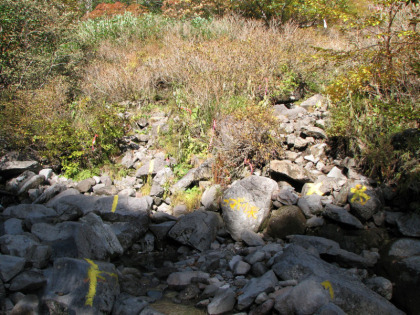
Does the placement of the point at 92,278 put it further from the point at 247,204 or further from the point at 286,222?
the point at 286,222

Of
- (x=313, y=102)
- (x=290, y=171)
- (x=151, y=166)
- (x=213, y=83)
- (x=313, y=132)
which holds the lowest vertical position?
(x=151, y=166)

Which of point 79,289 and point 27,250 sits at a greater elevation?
point 27,250

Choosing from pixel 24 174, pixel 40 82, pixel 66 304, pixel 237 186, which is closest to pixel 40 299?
pixel 66 304

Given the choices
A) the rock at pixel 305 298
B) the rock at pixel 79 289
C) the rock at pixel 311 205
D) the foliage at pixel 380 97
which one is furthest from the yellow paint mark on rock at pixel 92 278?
the foliage at pixel 380 97

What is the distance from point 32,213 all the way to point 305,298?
13.1 feet

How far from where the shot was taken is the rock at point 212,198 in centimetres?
546

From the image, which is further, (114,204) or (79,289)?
(114,204)

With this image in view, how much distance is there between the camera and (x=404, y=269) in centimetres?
389

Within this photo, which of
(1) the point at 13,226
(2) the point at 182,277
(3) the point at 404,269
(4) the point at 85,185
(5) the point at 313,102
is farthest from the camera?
(5) the point at 313,102

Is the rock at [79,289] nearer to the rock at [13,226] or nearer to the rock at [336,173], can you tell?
the rock at [13,226]

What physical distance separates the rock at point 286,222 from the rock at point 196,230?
876mm

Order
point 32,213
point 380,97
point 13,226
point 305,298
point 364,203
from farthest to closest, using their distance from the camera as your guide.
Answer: point 380,97 < point 32,213 < point 364,203 < point 13,226 < point 305,298

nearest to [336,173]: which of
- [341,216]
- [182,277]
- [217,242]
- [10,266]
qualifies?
[341,216]

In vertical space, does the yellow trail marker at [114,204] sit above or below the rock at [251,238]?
above
